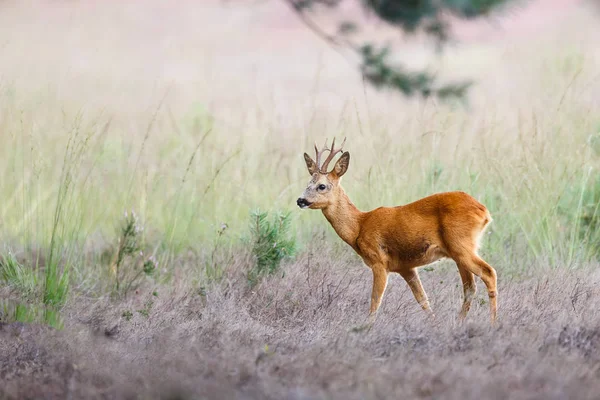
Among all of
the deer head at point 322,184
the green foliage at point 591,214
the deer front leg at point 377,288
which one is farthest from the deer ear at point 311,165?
the green foliage at point 591,214

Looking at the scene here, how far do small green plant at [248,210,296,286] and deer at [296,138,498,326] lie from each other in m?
1.06

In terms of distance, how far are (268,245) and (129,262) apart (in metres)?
1.47

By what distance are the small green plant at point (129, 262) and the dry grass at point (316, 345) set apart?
0.28m

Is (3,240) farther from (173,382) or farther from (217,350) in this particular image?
(173,382)

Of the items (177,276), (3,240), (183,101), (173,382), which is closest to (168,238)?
(177,276)

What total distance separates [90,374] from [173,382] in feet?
2.25

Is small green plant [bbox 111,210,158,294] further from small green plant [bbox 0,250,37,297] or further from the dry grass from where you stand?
small green plant [bbox 0,250,37,297]

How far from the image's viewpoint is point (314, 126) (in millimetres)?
10633

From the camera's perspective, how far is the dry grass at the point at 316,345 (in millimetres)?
4637

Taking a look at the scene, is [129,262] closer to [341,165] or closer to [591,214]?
[341,165]

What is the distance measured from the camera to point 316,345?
5.61 metres

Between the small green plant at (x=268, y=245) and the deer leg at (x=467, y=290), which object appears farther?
the small green plant at (x=268, y=245)

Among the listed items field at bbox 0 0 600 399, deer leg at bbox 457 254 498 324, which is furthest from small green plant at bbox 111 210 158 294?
deer leg at bbox 457 254 498 324

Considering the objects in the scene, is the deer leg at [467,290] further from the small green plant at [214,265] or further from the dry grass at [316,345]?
the small green plant at [214,265]
